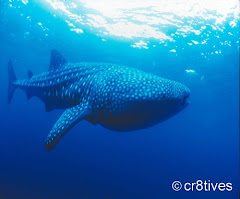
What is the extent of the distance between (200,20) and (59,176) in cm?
1504

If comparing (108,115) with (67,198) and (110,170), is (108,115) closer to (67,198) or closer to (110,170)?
Answer: (67,198)

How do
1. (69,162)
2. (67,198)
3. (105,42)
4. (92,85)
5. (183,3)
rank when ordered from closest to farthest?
1. (92,85)
2. (67,198)
3. (183,3)
4. (69,162)
5. (105,42)

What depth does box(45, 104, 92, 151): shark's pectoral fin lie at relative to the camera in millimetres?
3574

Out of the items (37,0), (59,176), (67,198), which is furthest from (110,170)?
(37,0)

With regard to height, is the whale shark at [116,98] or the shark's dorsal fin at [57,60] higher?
the shark's dorsal fin at [57,60]

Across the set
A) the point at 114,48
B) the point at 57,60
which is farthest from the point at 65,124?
the point at 114,48

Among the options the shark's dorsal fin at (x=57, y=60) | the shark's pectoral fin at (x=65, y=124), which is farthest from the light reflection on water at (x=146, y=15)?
the shark's pectoral fin at (x=65, y=124)

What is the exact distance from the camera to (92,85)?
4.13 m

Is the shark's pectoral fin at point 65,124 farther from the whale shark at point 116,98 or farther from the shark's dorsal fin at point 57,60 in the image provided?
the shark's dorsal fin at point 57,60

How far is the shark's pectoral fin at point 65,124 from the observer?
11.7ft

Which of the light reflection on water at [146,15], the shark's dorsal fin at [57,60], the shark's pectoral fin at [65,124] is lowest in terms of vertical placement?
the shark's pectoral fin at [65,124]

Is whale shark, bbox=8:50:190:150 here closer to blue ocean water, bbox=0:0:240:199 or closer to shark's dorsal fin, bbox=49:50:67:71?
shark's dorsal fin, bbox=49:50:67:71

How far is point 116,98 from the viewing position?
3.57m

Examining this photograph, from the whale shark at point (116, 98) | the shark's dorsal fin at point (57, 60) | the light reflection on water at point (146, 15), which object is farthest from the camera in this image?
the light reflection on water at point (146, 15)
